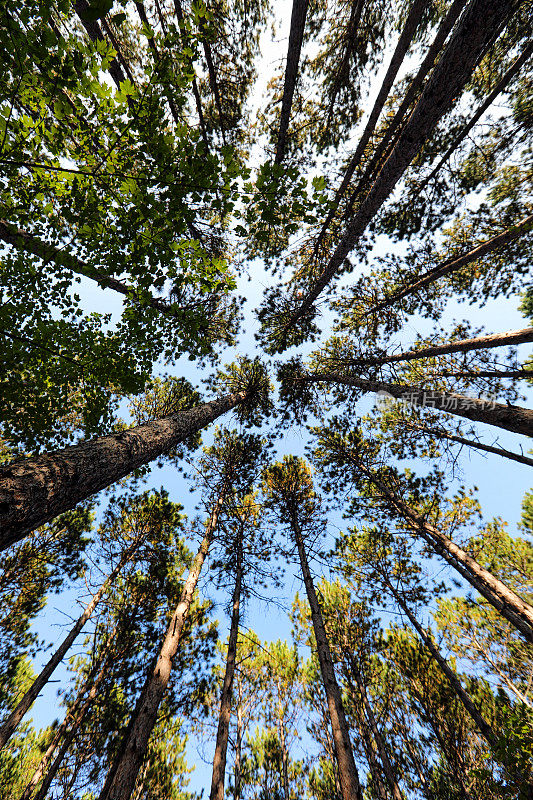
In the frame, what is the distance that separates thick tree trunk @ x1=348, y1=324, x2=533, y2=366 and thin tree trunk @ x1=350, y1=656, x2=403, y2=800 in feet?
33.0

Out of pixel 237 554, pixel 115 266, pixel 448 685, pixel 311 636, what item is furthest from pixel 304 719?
pixel 115 266

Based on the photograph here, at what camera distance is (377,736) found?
28.3 feet

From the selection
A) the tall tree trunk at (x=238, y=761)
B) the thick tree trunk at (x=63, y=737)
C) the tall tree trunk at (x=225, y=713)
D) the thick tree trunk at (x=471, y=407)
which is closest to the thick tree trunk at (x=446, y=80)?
the thick tree trunk at (x=471, y=407)

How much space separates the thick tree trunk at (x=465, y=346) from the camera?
220 inches

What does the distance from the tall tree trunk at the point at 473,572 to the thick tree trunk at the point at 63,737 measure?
33.4 ft

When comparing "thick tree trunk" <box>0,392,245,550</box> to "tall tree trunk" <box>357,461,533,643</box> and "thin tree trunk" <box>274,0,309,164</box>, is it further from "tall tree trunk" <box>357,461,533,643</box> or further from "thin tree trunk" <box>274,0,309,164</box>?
"tall tree trunk" <box>357,461,533,643</box>

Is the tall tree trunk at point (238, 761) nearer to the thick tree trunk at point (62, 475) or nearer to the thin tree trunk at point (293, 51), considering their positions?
the thick tree trunk at point (62, 475)

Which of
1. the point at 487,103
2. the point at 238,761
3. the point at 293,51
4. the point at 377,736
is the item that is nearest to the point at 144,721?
the point at 238,761

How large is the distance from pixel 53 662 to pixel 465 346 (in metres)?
13.9

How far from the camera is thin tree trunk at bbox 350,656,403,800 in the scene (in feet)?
27.0

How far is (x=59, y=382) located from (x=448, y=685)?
13.9 meters

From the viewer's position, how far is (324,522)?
33.2 ft

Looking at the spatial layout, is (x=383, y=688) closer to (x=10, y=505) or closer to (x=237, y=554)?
Result: (x=237, y=554)

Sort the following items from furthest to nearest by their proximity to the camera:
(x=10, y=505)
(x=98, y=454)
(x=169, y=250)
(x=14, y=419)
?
(x=14, y=419), (x=169, y=250), (x=98, y=454), (x=10, y=505)
